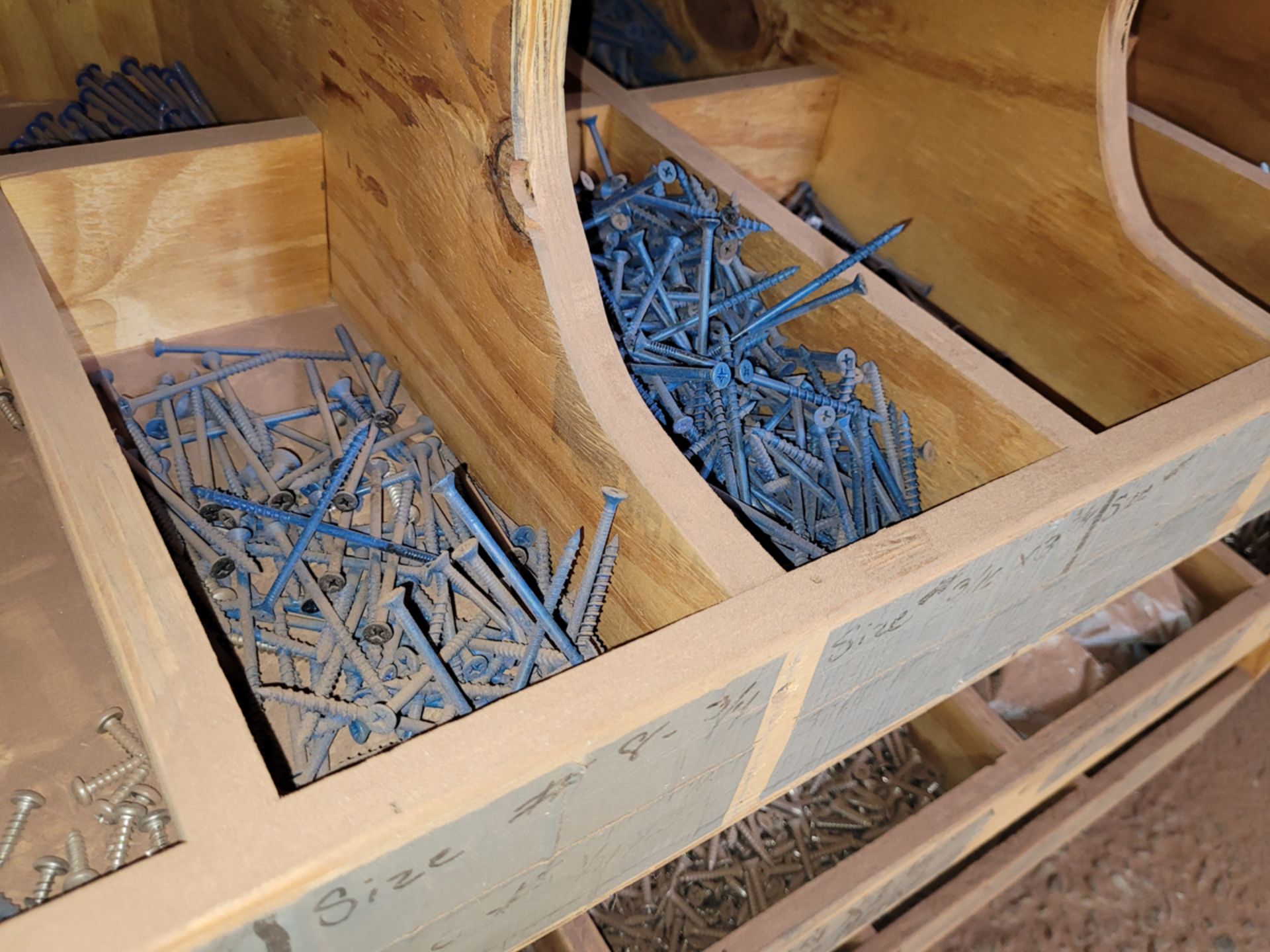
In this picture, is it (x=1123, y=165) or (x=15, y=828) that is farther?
(x=1123, y=165)

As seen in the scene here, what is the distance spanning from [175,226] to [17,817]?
31.3 inches

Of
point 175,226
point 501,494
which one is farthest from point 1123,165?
point 175,226

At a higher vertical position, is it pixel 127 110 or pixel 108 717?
pixel 127 110

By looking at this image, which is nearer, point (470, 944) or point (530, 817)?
point (530, 817)

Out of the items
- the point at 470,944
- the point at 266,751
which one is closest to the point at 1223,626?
the point at 470,944

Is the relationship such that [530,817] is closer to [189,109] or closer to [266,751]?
[266,751]

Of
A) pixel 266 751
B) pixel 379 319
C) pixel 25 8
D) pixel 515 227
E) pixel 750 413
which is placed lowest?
pixel 266 751

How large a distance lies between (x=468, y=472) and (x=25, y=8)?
1374 mm

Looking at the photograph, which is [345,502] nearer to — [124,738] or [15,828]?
[124,738]

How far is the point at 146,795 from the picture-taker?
102 centimetres

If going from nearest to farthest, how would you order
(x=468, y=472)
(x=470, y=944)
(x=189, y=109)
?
(x=470, y=944) < (x=468, y=472) < (x=189, y=109)

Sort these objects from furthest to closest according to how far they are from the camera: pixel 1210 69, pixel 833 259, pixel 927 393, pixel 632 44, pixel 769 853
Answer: pixel 632 44 → pixel 1210 69 → pixel 769 853 → pixel 833 259 → pixel 927 393

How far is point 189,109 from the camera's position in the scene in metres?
1.83

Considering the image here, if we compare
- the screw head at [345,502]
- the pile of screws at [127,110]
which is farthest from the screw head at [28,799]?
the pile of screws at [127,110]
